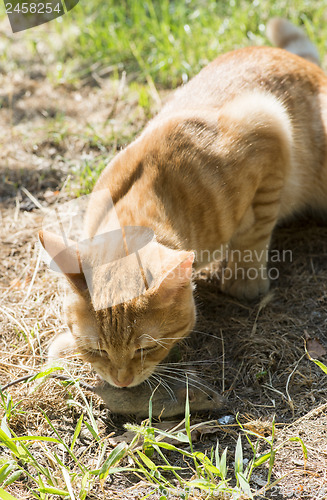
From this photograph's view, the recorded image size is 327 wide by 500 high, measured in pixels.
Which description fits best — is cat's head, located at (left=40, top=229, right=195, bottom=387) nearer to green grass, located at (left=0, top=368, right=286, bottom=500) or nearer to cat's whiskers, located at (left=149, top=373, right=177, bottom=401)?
cat's whiskers, located at (left=149, top=373, right=177, bottom=401)

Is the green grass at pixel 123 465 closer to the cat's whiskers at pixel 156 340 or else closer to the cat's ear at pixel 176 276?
the cat's whiskers at pixel 156 340

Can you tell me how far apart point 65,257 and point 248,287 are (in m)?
1.40

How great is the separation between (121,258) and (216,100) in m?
1.30

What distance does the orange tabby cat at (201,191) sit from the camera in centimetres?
230

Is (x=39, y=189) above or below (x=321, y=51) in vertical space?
below

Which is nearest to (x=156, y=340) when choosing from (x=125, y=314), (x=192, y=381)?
(x=125, y=314)

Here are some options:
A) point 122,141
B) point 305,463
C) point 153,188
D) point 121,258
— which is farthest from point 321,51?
point 305,463

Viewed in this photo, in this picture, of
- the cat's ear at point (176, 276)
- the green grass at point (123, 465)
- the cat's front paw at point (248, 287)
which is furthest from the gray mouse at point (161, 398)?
the cat's front paw at point (248, 287)

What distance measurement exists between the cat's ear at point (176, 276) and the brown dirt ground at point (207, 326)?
0.69m

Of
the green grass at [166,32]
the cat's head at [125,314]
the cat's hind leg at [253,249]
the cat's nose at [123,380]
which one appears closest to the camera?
the cat's head at [125,314]

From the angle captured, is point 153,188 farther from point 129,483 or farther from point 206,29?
point 206,29

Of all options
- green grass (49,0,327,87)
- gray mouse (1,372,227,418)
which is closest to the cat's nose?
gray mouse (1,372,227,418)

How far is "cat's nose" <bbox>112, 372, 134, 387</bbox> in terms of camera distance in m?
2.39

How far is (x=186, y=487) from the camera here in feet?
7.04
